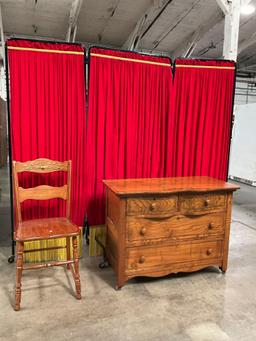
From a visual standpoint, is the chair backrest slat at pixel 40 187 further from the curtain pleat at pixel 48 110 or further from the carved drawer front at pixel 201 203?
the carved drawer front at pixel 201 203

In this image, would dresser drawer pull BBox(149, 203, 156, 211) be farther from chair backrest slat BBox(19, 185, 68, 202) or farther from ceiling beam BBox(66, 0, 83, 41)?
ceiling beam BBox(66, 0, 83, 41)

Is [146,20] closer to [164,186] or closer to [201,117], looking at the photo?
[201,117]

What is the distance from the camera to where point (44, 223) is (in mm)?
2346

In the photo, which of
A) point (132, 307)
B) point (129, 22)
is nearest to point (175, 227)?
point (132, 307)

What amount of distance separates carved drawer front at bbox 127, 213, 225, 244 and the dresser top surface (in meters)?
0.24

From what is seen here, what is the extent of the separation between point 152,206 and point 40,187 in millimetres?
1009

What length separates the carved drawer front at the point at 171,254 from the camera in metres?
2.31

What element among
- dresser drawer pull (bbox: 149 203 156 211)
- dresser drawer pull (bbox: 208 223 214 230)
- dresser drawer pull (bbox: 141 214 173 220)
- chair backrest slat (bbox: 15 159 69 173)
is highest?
chair backrest slat (bbox: 15 159 69 173)

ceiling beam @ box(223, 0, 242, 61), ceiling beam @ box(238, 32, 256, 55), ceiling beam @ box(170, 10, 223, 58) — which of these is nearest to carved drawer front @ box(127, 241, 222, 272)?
ceiling beam @ box(223, 0, 242, 61)

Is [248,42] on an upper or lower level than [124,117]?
upper

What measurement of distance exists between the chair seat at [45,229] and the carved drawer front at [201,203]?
931 mm

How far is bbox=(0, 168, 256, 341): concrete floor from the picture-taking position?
1842mm

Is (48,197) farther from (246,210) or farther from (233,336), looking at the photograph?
(246,210)

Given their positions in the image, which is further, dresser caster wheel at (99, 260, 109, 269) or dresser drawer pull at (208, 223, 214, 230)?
dresser caster wheel at (99, 260, 109, 269)
